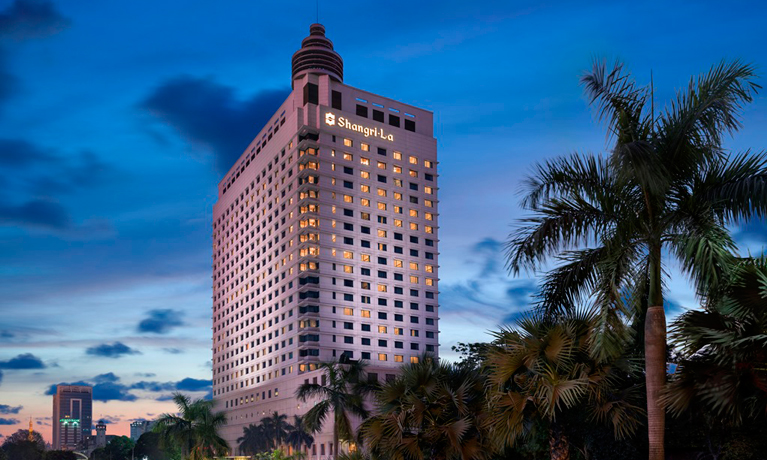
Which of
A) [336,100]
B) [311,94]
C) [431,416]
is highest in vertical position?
[311,94]

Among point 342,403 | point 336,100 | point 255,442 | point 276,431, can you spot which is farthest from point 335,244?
point 342,403

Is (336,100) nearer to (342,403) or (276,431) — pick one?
(276,431)

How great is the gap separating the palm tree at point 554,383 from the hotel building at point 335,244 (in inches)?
4112

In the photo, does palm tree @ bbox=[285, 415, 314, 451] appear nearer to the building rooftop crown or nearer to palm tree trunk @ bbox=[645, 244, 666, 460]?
the building rooftop crown

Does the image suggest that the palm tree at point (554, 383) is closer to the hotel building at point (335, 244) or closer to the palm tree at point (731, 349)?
the palm tree at point (731, 349)

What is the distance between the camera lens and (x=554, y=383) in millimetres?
19719

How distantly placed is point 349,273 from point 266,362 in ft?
85.3

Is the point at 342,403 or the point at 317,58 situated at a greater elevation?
the point at 317,58

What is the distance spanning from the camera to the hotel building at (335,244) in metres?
135

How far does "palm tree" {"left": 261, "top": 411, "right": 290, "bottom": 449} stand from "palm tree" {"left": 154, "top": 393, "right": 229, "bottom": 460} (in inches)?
2354

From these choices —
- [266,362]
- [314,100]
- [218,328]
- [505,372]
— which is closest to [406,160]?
[314,100]

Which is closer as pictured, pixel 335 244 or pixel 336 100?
pixel 335 244

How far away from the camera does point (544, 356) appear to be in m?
20.9

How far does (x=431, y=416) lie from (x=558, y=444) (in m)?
5.70
